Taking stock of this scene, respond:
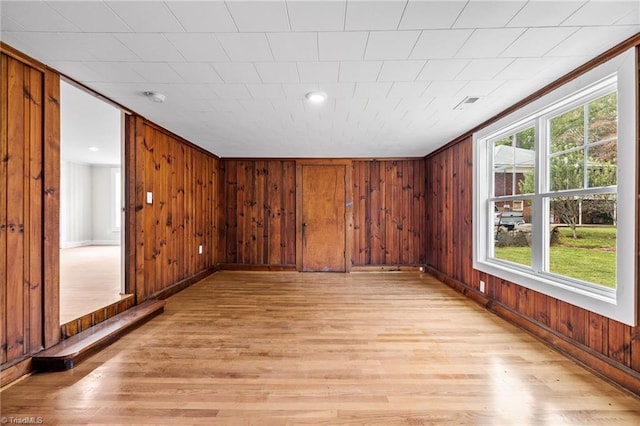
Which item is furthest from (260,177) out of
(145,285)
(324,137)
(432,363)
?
(432,363)

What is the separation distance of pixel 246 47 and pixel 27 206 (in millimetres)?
1831

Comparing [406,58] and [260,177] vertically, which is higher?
[406,58]

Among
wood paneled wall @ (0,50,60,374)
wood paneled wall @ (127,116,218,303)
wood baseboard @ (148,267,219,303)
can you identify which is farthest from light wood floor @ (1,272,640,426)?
wood paneled wall @ (127,116,218,303)

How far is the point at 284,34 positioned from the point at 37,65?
5.82ft

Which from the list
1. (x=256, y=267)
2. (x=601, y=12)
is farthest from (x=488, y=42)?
(x=256, y=267)

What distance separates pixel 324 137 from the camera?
148 inches

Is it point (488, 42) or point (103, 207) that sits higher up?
point (488, 42)

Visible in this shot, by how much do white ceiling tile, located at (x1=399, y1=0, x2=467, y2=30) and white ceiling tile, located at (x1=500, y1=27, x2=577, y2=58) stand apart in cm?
52

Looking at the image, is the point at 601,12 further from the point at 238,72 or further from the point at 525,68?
the point at 238,72

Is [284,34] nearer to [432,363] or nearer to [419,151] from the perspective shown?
[432,363]

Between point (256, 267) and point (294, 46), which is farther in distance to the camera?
point (256, 267)

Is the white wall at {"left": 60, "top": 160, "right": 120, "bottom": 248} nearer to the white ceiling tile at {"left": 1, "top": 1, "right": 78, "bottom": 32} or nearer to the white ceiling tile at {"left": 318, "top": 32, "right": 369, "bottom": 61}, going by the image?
the white ceiling tile at {"left": 1, "top": 1, "right": 78, "bottom": 32}

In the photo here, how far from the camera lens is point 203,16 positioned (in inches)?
56.4

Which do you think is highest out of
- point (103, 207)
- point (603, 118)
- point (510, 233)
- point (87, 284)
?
point (603, 118)
